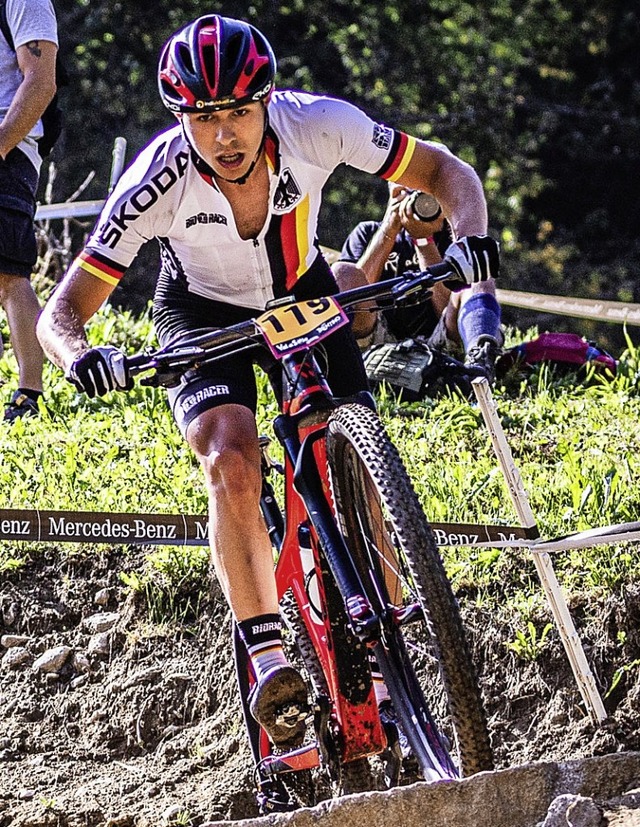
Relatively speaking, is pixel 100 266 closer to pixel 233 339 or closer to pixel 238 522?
pixel 233 339

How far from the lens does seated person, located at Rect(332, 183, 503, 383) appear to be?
6.71 metres

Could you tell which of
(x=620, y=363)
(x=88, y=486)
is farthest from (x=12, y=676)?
(x=620, y=363)

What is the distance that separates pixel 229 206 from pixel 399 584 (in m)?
1.24

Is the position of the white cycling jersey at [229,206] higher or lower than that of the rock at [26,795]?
higher

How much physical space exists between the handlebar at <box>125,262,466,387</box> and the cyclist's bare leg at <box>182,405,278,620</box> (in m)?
0.24

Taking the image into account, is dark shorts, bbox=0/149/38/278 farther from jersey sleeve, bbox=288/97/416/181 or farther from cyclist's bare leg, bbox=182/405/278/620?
cyclist's bare leg, bbox=182/405/278/620

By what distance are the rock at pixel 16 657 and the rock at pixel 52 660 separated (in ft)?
0.19

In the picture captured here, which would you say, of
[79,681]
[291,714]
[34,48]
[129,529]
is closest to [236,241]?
[129,529]

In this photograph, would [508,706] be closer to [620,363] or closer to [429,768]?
[429,768]

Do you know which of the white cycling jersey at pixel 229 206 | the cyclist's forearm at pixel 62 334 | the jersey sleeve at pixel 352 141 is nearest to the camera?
the cyclist's forearm at pixel 62 334

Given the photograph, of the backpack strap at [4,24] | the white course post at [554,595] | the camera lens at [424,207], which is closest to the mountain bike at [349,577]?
the white course post at [554,595]

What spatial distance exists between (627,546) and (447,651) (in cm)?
188

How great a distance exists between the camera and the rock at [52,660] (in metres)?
5.16

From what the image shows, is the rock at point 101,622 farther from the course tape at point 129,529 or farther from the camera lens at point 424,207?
the camera lens at point 424,207
